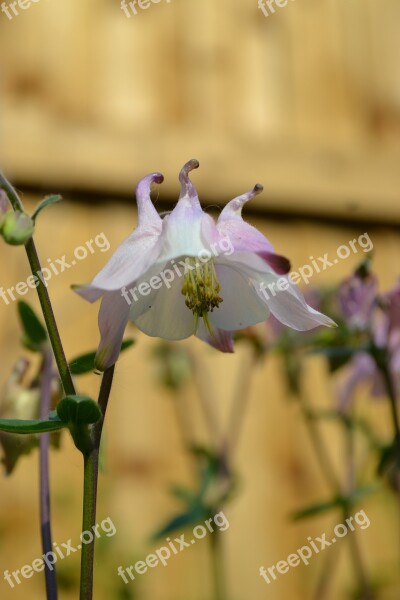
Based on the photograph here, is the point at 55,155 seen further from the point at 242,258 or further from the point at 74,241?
the point at 242,258

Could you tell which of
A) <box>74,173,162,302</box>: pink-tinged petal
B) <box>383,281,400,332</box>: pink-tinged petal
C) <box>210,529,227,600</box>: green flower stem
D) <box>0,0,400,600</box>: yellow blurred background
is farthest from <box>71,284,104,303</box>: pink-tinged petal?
<box>0,0,400,600</box>: yellow blurred background

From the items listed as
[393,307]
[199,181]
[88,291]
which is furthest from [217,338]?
[199,181]

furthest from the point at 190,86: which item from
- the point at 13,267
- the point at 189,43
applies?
the point at 13,267

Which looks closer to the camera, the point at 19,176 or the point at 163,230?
the point at 163,230

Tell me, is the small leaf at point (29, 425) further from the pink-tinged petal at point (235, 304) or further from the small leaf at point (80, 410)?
the pink-tinged petal at point (235, 304)

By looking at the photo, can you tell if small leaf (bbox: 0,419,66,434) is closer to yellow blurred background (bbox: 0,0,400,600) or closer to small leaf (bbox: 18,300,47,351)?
small leaf (bbox: 18,300,47,351)

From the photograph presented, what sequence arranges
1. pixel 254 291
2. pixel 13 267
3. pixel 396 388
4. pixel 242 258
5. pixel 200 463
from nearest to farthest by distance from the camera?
1. pixel 242 258
2. pixel 254 291
3. pixel 396 388
4. pixel 200 463
5. pixel 13 267
